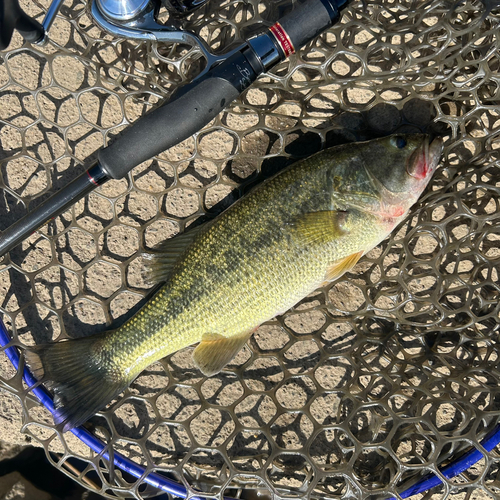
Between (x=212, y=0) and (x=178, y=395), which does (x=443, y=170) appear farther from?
(x=178, y=395)

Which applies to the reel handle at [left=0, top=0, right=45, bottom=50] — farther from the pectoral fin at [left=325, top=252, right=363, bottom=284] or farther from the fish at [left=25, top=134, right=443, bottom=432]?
the pectoral fin at [left=325, top=252, right=363, bottom=284]

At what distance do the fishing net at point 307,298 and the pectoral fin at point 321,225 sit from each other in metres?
0.36

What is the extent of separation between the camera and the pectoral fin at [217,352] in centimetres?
176

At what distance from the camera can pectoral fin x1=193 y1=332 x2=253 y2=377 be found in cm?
176

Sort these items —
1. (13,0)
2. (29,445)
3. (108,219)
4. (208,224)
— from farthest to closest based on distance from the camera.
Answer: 1. (29,445)
2. (108,219)
3. (208,224)
4. (13,0)

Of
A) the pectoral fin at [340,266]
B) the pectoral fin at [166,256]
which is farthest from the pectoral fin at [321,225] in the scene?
the pectoral fin at [166,256]

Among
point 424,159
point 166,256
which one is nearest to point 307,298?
point 166,256

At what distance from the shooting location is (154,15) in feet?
5.62

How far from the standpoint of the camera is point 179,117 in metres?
1.59

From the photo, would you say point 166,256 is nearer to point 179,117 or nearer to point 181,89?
point 179,117

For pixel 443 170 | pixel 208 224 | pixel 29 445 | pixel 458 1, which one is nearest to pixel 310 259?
pixel 208 224

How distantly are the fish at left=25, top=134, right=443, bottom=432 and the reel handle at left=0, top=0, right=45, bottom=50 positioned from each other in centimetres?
→ 101

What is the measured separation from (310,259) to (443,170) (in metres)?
0.76

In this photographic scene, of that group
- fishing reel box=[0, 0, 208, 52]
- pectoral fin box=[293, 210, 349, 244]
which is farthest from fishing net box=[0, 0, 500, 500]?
pectoral fin box=[293, 210, 349, 244]
